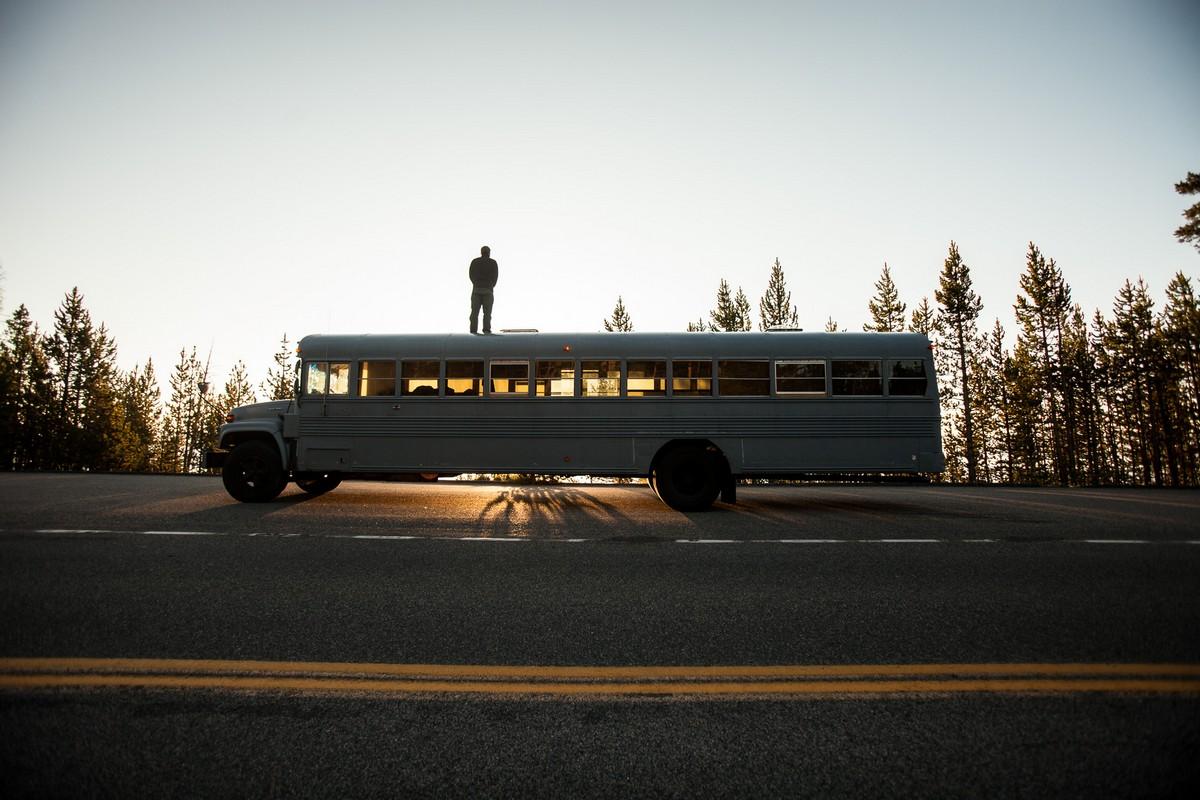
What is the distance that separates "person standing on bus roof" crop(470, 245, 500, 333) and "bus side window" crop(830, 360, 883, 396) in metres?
6.67

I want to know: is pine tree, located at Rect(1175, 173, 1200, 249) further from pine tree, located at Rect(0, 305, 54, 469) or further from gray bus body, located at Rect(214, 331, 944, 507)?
pine tree, located at Rect(0, 305, 54, 469)

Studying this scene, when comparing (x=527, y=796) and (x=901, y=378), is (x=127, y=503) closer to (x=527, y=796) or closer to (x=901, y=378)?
(x=527, y=796)

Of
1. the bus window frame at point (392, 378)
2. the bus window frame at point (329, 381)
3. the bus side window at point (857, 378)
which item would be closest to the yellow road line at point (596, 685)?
the bus side window at point (857, 378)

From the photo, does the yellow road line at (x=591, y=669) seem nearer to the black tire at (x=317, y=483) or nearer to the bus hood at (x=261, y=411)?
the bus hood at (x=261, y=411)

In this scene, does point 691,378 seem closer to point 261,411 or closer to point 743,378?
point 743,378

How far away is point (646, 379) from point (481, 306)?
3.88 meters

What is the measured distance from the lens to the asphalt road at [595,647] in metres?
1.99

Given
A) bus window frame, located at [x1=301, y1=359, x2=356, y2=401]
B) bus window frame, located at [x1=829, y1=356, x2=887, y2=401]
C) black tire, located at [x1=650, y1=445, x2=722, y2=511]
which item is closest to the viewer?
black tire, located at [x1=650, y1=445, x2=722, y2=511]

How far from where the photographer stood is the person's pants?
35.7ft

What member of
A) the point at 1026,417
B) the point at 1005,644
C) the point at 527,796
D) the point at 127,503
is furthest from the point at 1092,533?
the point at 1026,417

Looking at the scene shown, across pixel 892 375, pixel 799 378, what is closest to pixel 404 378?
pixel 799 378

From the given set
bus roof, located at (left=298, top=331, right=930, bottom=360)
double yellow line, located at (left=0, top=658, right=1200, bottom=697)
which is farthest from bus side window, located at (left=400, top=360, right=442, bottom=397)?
double yellow line, located at (left=0, top=658, right=1200, bottom=697)

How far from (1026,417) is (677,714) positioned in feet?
186

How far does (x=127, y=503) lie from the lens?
8984 millimetres
